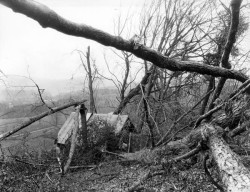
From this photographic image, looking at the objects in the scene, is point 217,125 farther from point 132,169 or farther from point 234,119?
point 132,169

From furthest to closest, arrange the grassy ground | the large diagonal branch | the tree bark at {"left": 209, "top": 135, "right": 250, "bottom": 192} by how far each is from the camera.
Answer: the grassy ground
the tree bark at {"left": 209, "top": 135, "right": 250, "bottom": 192}
the large diagonal branch

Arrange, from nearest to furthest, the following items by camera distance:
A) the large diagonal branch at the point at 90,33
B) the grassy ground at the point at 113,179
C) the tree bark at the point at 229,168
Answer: the large diagonal branch at the point at 90,33 → the tree bark at the point at 229,168 → the grassy ground at the point at 113,179

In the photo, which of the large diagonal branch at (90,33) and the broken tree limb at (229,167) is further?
the broken tree limb at (229,167)

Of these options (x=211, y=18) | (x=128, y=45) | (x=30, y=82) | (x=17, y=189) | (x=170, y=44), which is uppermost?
(x=211, y=18)

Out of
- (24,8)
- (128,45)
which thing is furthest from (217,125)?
(24,8)

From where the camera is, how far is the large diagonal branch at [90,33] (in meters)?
1.85

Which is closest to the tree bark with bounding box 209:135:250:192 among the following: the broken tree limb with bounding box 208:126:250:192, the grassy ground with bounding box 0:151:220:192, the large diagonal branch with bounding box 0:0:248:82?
the broken tree limb with bounding box 208:126:250:192

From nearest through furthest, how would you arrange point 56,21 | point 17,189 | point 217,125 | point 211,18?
point 56,21 < point 217,125 < point 17,189 < point 211,18

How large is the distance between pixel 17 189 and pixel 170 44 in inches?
447

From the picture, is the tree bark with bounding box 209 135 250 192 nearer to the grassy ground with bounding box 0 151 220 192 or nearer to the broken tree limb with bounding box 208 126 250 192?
the broken tree limb with bounding box 208 126 250 192

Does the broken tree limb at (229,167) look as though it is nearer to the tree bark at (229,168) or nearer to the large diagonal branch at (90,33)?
the tree bark at (229,168)

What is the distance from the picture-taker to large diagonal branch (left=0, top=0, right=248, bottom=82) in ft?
6.08

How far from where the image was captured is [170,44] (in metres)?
15.1

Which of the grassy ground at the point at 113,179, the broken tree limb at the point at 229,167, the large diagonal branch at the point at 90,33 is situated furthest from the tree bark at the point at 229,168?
the grassy ground at the point at 113,179
